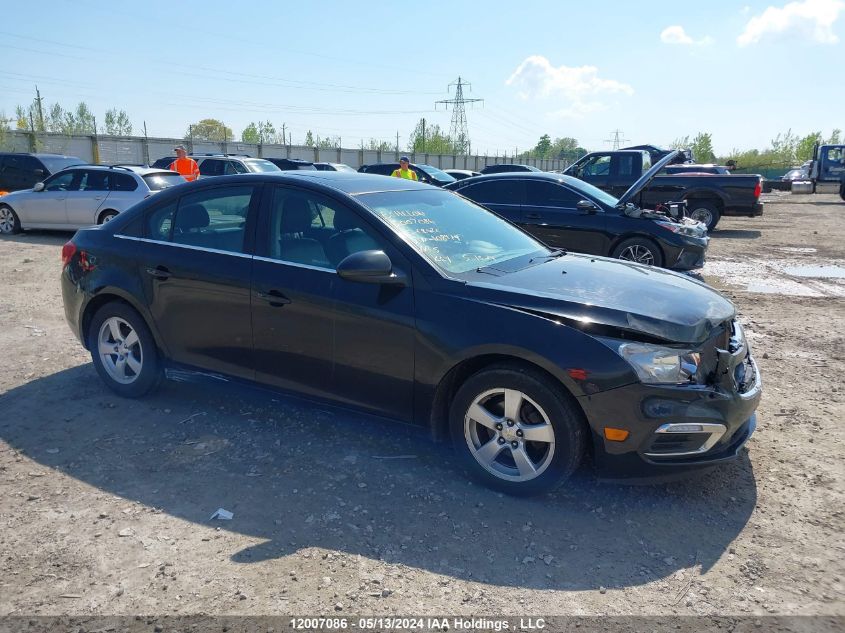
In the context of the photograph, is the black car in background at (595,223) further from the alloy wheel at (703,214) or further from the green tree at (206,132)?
the green tree at (206,132)

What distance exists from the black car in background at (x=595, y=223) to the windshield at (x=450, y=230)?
15.6ft

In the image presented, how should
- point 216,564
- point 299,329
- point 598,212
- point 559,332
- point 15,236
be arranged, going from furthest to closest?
point 15,236 < point 598,212 < point 299,329 < point 559,332 < point 216,564

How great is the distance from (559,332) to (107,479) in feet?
8.87

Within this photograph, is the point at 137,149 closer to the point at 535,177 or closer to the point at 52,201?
the point at 52,201

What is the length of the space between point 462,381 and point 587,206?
251 inches

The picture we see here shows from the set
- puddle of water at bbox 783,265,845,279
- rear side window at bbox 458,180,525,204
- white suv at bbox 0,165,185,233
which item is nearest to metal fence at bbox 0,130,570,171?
white suv at bbox 0,165,185,233

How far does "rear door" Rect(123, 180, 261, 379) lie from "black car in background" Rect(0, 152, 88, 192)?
1380 cm

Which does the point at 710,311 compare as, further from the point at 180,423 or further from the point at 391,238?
the point at 180,423

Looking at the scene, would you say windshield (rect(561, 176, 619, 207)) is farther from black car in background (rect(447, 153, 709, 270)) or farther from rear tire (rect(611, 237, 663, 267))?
rear tire (rect(611, 237, 663, 267))

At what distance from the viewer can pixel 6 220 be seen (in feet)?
45.4

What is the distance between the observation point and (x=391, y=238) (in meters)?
3.83

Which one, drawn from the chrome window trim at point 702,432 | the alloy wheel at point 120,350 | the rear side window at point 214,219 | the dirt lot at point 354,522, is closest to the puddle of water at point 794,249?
the dirt lot at point 354,522

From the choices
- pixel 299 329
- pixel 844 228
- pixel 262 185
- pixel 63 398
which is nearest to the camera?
pixel 299 329

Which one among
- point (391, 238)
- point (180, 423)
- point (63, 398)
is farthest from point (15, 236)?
point (391, 238)
